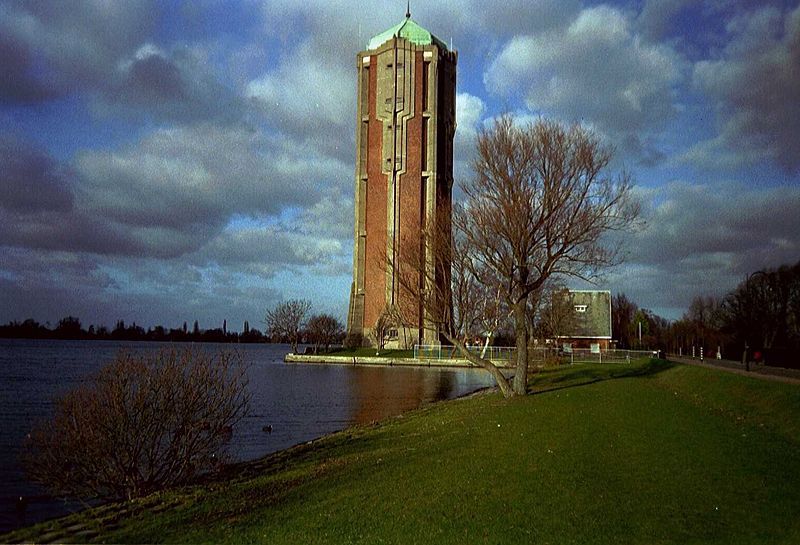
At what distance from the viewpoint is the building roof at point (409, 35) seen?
90188 mm

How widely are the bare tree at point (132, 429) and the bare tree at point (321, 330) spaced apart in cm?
8074

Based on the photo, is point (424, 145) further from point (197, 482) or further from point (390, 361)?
point (197, 482)

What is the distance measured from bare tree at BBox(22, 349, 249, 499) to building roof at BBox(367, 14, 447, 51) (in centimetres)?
8098

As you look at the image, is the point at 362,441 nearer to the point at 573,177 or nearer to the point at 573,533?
the point at 573,533

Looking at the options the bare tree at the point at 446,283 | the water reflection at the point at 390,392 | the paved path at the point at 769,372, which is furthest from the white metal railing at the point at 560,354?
the paved path at the point at 769,372

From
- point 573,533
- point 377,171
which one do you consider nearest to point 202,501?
point 573,533

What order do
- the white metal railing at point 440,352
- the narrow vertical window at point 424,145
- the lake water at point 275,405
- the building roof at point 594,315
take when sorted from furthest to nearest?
1. the narrow vertical window at point 424,145
2. the building roof at point 594,315
3. the white metal railing at point 440,352
4. the lake water at point 275,405

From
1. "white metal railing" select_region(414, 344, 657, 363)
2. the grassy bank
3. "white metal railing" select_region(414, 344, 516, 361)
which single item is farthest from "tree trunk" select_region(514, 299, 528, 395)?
"white metal railing" select_region(414, 344, 516, 361)

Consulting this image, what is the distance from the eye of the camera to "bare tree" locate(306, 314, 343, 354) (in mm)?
98125

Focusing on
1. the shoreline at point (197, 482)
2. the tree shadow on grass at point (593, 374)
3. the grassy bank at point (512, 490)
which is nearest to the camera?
the grassy bank at point (512, 490)

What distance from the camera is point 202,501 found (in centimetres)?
1180

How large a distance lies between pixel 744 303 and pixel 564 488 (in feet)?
209

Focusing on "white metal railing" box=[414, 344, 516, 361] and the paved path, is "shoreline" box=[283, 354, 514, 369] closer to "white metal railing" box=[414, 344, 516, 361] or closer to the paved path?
"white metal railing" box=[414, 344, 516, 361]

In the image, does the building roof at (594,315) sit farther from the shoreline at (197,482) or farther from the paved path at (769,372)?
the shoreline at (197,482)
